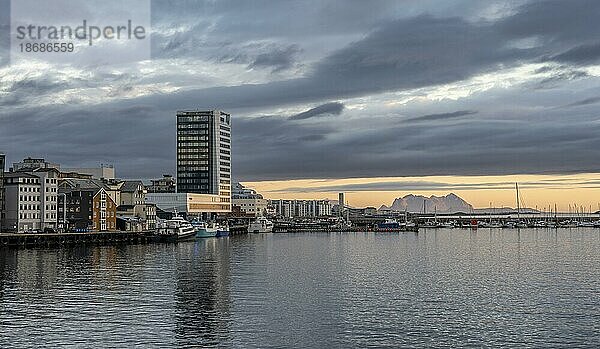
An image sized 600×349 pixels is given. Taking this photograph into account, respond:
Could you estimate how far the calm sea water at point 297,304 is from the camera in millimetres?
36625

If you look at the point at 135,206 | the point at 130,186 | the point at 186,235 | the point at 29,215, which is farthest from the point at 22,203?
the point at 130,186

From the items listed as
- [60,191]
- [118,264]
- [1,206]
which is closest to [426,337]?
[118,264]

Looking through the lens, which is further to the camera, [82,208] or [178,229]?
[178,229]

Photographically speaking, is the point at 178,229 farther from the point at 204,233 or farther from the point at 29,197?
the point at 29,197

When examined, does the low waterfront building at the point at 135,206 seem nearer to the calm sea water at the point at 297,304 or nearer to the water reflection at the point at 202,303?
the calm sea water at the point at 297,304

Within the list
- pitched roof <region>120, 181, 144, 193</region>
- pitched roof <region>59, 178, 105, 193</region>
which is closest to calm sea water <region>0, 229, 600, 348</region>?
pitched roof <region>59, 178, 105, 193</region>

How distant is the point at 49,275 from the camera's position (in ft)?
213

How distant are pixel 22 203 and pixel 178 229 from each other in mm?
31297

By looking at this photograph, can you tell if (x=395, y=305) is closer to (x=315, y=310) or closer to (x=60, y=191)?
(x=315, y=310)

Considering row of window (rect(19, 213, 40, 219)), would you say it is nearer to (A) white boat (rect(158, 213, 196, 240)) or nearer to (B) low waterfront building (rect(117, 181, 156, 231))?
(A) white boat (rect(158, 213, 196, 240))

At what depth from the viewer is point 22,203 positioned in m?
123

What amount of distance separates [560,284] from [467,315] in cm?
1929

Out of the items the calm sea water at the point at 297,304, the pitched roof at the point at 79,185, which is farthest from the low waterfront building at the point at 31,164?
the calm sea water at the point at 297,304

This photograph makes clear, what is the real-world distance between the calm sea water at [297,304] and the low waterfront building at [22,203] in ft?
147
